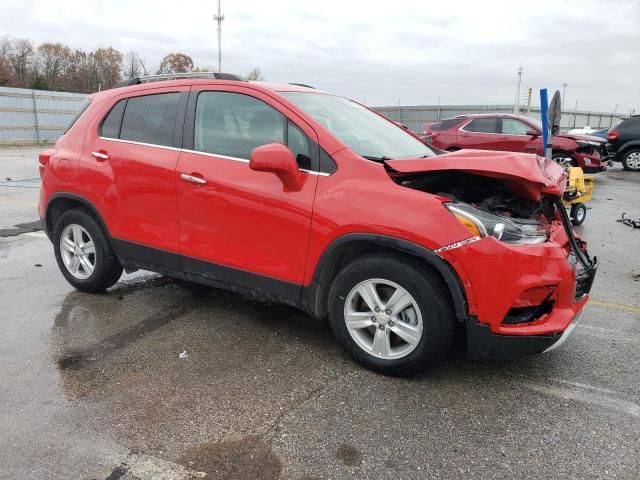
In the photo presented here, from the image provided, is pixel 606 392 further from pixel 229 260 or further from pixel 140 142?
pixel 140 142

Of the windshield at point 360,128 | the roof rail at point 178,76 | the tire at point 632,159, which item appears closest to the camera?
the windshield at point 360,128

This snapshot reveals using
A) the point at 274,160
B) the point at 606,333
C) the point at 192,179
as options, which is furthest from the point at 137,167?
the point at 606,333

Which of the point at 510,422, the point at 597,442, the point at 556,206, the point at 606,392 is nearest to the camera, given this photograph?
the point at 597,442

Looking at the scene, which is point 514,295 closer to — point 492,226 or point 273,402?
point 492,226

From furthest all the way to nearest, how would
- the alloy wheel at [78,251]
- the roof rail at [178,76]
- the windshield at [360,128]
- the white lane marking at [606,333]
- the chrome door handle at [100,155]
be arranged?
the alloy wheel at [78,251]
the chrome door handle at [100,155]
the roof rail at [178,76]
the white lane marking at [606,333]
the windshield at [360,128]

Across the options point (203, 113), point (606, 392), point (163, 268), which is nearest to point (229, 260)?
point (163, 268)

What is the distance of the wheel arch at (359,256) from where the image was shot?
9.71 ft

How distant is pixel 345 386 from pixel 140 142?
97.5 inches

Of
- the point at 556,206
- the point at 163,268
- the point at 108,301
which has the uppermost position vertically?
the point at 556,206

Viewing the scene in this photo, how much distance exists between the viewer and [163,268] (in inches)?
164

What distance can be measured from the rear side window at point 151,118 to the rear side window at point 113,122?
0.05m

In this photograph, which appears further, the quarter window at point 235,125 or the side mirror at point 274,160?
the quarter window at point 235,125

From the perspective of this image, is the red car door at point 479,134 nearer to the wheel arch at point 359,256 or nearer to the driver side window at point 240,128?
the driver side window at point 240,128

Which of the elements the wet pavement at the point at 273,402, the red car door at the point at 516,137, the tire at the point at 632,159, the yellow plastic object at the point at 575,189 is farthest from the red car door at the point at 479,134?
the wet pavement at the point at 273,402
